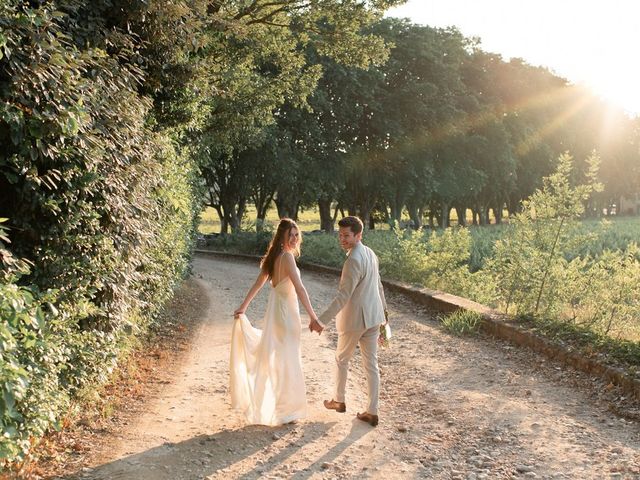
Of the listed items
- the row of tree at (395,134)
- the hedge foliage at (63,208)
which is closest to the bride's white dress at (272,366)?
the hedge foliage at (63,208)

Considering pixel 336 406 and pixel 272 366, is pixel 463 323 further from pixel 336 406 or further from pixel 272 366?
pixel 272 366

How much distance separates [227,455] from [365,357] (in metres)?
1.66

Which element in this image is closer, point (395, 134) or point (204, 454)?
point (204, 454)

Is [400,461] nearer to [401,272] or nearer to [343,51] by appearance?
[401,272]

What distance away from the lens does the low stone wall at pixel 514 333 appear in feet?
24.0

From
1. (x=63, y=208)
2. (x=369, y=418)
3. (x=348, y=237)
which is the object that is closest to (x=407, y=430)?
(x=369, y=418)

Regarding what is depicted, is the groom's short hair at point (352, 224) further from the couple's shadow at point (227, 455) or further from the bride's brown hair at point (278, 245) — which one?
the couple's shadow at point (227, 455)

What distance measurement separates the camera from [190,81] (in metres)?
9.20

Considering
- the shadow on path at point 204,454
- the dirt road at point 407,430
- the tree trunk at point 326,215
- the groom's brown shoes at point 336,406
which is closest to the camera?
the shadow on path at point 204,454

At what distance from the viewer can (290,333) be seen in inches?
244

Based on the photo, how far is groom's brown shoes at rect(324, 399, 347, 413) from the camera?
6.46 meters

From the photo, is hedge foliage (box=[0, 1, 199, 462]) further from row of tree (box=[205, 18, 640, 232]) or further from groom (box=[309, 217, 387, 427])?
row of tree (box=[205, 18, 640, 232])

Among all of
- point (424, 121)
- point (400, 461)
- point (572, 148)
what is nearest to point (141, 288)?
point (400, 461)

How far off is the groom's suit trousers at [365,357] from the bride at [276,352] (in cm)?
45
